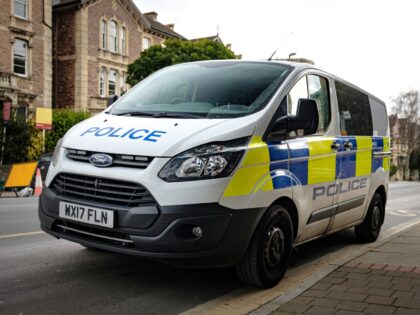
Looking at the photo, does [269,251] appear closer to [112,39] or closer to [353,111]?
[353,111]

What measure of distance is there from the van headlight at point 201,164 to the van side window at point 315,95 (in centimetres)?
108

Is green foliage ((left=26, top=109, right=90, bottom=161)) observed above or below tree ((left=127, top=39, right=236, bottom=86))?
below

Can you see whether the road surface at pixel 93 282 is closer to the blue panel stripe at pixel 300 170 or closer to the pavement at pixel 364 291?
the pavement at pixel 364 291

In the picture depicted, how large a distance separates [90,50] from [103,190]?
35.4 meters

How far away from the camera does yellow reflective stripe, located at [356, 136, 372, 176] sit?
243 inches

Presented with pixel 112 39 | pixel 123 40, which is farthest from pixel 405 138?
pixel 112 39

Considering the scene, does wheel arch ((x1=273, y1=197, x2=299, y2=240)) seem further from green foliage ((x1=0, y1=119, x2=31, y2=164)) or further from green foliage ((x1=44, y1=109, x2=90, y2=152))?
green foliage ((x1=44, y1=109, x2=90, y2=152))

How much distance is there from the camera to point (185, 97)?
493 cm

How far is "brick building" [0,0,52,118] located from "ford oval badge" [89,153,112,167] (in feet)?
88.4

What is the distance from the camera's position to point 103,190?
156 inches

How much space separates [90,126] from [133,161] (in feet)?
2.71

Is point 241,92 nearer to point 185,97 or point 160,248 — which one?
point 185,97

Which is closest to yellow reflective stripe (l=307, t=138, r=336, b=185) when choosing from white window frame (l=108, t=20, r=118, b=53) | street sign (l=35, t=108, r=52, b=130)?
street sign (l=35, t=108, r=52, b=130)

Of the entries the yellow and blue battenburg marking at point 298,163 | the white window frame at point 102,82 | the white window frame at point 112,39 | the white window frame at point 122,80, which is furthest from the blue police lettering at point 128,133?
the white window frame at point 122,80
